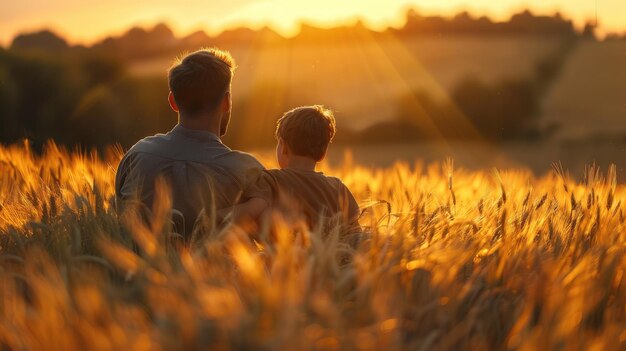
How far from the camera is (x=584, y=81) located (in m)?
16.5

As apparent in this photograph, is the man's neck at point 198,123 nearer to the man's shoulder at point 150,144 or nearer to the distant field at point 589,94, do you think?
the man's shoulder at point 150,144

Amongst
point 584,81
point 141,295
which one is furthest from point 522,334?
point 584,81

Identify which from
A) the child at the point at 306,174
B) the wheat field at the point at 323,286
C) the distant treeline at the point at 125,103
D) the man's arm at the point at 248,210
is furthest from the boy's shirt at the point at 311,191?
the distant treeline at the point at 125,103

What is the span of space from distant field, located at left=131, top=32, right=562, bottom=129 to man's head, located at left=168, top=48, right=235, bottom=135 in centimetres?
659

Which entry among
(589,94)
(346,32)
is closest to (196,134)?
(346,32)

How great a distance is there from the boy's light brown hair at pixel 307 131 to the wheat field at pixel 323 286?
2.34ft

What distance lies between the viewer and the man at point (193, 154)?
9.08 ft

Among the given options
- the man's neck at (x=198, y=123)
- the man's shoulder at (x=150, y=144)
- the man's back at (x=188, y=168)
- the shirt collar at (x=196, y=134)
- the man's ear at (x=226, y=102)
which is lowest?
the man's back at (x=188, y=168)

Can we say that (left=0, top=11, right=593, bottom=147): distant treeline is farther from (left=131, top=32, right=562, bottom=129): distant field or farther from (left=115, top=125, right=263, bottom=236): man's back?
(left=115, top=125, right=263, bottom=236): man's back

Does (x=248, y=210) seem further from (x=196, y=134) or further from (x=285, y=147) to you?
(x=285, y=147)

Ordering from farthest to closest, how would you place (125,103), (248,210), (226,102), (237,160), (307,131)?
(125,103) < (307,131) < (226,102) < (237,160) < (248,210)

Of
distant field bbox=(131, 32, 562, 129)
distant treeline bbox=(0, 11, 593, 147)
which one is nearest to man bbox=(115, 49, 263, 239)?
distant treeline bbox=(0, 11, 593, 147)

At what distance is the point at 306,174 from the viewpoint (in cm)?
311

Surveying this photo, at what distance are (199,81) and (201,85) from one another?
0.02 meters
